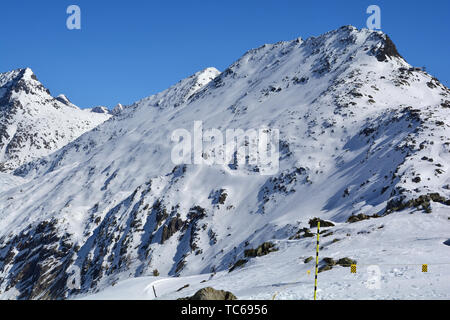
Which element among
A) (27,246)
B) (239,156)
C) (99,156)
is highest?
(99,156)

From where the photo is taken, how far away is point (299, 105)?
8838 cm

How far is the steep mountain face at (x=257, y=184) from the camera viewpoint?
47.5 metres

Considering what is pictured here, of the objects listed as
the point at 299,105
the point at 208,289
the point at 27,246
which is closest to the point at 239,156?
the point at 299,105

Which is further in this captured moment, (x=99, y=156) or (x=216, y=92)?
(x=216, y=92)

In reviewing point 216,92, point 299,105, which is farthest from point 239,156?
point 216,92

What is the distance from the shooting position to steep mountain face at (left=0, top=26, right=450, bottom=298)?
47.5 meters

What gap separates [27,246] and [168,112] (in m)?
65.5

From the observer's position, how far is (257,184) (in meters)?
68.2

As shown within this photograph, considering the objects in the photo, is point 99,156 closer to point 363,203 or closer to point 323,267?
point 363,203

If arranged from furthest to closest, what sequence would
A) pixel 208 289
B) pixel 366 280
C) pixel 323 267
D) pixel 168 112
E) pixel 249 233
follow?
pixel 168 112 → pixel 249 233 → pixel 323 267 → pixel 366 280 → pixel 208 289

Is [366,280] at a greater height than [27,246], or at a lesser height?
lesser

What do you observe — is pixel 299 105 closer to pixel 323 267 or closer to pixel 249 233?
pixel 249 233

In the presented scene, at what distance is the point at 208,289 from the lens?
14.7 meters

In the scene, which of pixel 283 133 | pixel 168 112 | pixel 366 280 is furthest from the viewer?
pixel 168 112
